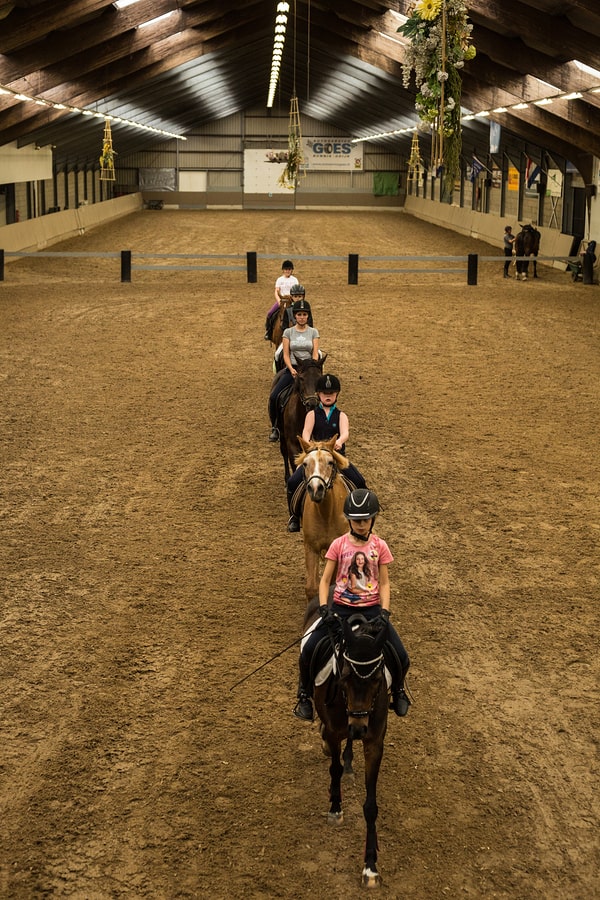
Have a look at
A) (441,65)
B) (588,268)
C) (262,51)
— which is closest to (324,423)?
(441,65)

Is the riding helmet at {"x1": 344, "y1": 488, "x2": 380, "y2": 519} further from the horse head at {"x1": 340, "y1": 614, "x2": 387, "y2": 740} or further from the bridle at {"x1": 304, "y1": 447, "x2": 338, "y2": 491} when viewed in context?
the bridle at {"x1": 304, "y1": 447, "x2": 338, "y2": 491}

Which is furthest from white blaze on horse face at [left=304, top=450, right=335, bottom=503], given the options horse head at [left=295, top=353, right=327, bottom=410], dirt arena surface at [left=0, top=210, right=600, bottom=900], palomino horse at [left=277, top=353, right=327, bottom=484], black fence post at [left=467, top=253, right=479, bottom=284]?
black fence post at [left=467, top=253, right=479, bottom=284]

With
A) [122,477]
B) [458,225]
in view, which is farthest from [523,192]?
[122,477]

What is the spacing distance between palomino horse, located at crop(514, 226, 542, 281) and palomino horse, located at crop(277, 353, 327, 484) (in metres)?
21.2

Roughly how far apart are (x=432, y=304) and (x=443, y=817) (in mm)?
20482

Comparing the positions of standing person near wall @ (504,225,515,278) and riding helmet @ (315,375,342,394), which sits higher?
standing person near wall @ (504,225,515,278)

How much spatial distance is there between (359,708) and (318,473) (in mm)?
2578

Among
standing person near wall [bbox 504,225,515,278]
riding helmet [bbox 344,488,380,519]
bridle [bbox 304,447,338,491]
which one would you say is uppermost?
standing person near wall [bbox 504,225,515,278]

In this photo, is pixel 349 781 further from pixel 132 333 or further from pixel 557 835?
pixel 132 333

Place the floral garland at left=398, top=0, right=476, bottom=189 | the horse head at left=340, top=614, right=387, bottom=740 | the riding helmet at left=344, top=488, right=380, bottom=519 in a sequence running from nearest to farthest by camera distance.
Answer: the horse head at left=340, top=614, right=387, bottom=740 → the riding helmet at left=344, top=488, right=380, bottom=519 → the floral garland at left=398, top=0, right=476, bottom=189

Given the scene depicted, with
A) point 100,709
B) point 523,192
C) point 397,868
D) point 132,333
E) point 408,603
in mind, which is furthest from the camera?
point 523,192

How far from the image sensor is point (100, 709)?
6750 millimetres

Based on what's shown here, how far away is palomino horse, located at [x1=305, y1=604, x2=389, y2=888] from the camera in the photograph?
15.7 ft

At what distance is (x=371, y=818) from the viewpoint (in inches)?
200
